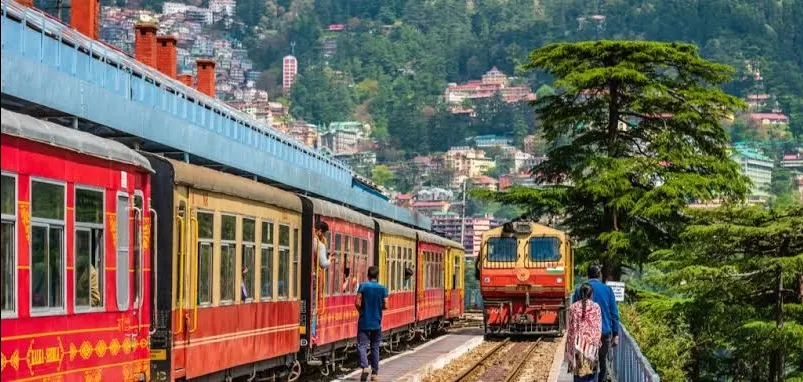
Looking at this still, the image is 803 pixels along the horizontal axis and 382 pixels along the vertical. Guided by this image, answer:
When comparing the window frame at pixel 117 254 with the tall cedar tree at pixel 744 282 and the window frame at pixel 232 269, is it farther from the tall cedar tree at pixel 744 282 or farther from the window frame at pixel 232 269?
the tall cedar tree at pixel 744 282

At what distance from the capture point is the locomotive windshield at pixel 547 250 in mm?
41219

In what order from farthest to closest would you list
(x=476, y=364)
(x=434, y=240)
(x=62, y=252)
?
(x=434, y=240) → (x=476, y=364) → (x=62, y=252)

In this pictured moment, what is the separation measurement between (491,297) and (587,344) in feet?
81.9

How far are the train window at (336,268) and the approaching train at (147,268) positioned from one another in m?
0.11

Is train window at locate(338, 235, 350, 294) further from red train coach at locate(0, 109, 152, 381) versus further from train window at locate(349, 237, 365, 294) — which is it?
red train coach at locate(0, 109, 152, 381)

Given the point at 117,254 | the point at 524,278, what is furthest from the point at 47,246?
the point at 524,278

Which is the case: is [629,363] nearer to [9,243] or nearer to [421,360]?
[9,243]

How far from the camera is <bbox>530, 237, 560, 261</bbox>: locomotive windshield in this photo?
41219mm

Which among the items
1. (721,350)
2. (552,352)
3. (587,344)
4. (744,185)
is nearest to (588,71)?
(744,185)

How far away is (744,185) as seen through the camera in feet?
171

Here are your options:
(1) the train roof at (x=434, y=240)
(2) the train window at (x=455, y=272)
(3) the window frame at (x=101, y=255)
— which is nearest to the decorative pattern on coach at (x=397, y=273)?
(1) the train roof at (x=434, y=240)

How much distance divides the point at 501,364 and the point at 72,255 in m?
21.0

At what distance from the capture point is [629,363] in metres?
17.1

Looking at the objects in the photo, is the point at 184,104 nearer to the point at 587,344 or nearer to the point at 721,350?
the point at 721,350
